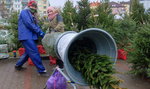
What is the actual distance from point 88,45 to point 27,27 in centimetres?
243

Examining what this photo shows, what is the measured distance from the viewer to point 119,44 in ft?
24.7

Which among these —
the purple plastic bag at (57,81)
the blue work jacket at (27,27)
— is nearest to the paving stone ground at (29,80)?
the purple plastic bag at (57,81)

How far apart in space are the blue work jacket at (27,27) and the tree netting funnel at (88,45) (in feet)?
6.57

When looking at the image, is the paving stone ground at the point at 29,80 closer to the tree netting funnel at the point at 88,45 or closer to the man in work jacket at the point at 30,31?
the man in work jacket at the point at 30,31

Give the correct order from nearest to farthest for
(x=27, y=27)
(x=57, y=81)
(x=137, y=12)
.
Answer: (x=57, y=81), (x=27, y=27), (x=137, y=12)

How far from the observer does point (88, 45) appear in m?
3.07

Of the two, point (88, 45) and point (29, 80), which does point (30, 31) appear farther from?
point (88, 45)

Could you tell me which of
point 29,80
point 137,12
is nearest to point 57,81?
point 29,80

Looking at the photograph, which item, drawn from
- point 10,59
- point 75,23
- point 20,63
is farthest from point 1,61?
point 75,23

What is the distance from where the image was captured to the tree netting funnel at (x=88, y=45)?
2.55 meters

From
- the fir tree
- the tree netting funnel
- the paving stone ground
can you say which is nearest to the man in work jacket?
the paving stone ground

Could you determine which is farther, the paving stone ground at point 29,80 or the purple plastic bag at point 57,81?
the paving stone ground at point 29,80

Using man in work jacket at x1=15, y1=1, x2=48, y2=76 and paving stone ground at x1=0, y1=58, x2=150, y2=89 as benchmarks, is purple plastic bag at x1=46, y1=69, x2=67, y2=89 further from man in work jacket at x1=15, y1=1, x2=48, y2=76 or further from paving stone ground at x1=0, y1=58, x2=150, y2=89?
man in work jacket at x1=15, y1=1, x2=48, y2=76

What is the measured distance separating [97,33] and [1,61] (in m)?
4.98
